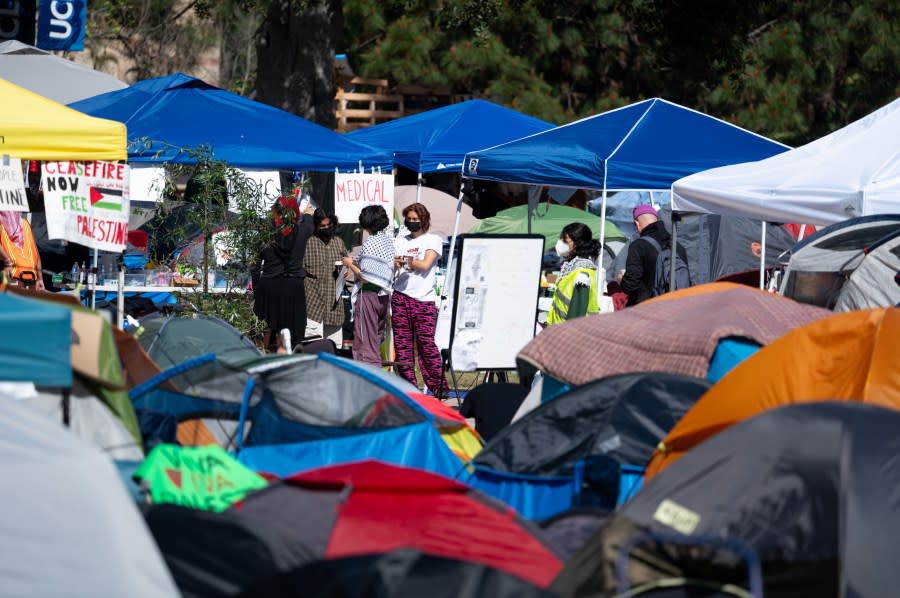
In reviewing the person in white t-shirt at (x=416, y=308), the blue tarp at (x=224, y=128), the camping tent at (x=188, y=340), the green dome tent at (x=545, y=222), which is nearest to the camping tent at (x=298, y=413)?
the camping tent at (x=188, y=340)

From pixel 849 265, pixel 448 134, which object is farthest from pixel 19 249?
pixel 448 134

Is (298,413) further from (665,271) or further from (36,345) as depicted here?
(665,271)

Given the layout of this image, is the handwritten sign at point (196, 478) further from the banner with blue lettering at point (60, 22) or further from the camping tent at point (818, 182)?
the banner with blue lettering at point (60, 22)

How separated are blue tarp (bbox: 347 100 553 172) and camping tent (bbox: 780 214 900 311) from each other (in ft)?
27.1

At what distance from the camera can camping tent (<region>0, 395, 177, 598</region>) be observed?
3.39 m

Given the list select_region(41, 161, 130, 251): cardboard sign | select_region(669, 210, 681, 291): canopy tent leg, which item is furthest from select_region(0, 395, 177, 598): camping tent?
select_region(669, 210, 681, 291): canopy tent leg

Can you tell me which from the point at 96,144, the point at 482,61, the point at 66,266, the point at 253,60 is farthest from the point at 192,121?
the point at 253,60

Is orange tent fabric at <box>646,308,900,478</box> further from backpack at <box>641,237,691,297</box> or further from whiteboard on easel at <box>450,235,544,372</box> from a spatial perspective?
backpack at <box>641,237,691,297</box>

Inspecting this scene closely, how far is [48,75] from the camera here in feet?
54.4

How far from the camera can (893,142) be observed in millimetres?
9992

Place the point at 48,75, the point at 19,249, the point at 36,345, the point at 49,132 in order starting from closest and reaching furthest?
the point at 36,345, the point at 49,132, the point at 19,249, the point at 48,75

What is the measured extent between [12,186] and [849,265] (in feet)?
20.1

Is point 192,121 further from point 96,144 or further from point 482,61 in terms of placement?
point 482,61

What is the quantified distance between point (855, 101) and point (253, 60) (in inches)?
752
